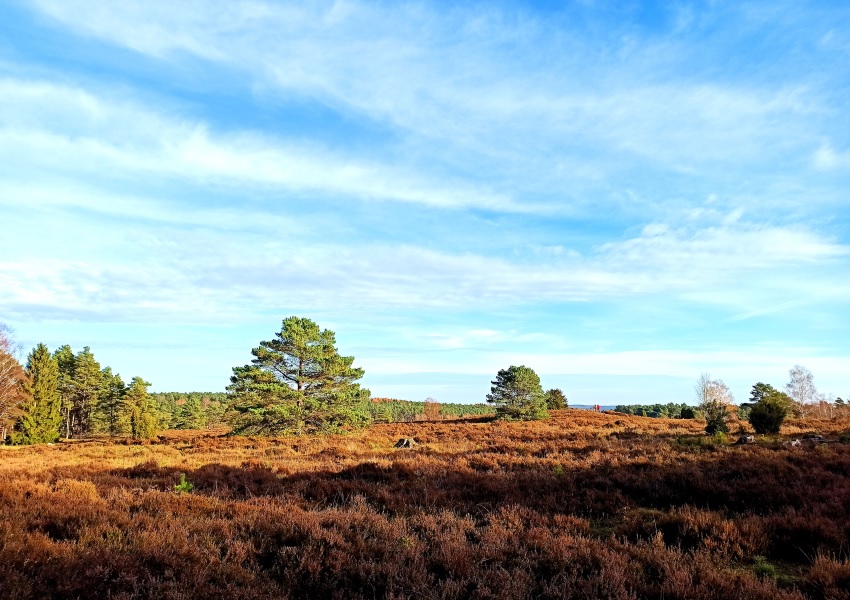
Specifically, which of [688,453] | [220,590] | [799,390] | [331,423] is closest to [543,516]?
[220,590]

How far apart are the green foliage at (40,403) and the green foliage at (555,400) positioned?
5474 centimetres

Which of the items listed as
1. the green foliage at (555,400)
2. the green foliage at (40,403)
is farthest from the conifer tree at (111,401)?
the green foliage at (555,400)

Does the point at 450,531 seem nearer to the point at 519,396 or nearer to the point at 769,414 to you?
the point at 769,414

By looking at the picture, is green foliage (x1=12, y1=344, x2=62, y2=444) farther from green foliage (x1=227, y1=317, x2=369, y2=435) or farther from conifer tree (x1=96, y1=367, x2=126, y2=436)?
green foliage (x1=227, y1=317, x2=369, y2=435)

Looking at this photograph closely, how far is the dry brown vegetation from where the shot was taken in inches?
195

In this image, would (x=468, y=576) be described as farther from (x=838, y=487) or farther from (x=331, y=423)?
(x=331, y=423)

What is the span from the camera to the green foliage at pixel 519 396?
145 feet

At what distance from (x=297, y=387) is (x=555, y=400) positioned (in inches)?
1510

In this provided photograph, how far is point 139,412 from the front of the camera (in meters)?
50.6

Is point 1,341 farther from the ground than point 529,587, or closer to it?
farther from the ground

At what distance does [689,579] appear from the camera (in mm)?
4965

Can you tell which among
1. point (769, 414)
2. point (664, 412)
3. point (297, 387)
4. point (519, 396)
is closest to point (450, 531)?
point (769, 414)

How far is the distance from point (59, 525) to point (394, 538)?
16.7 feet

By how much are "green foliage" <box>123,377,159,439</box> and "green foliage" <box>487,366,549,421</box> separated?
121ft
